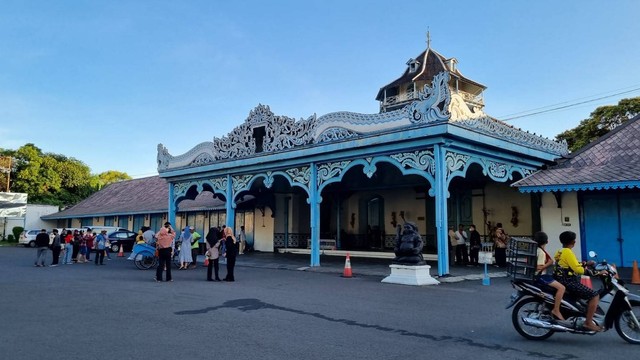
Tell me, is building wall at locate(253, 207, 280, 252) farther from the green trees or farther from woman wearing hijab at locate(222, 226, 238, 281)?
the green trees

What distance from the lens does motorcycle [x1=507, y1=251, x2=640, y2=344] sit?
18.7ft

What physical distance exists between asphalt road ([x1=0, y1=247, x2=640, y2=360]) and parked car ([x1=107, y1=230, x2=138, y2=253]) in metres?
17.2

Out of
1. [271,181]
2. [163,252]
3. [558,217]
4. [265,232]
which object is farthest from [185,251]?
[558,217]

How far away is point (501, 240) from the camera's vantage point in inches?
623

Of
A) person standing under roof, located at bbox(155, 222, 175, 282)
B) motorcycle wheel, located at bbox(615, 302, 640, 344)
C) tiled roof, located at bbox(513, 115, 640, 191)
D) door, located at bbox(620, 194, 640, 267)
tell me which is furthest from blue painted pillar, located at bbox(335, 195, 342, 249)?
Answer: motorcycle wheel, located at bbox(615, 302, 640, 344)

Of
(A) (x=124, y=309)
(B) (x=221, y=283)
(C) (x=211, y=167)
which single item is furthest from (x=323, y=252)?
(A) (x=124, y=309)

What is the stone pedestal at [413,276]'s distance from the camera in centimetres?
1160

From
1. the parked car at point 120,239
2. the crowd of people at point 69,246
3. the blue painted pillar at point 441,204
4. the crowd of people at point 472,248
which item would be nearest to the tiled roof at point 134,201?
the parked car at point 120,239

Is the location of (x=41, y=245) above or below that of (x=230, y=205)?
below

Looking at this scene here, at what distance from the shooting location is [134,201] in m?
36.7

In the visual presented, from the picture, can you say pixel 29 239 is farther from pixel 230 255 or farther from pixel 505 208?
pixel 505 208

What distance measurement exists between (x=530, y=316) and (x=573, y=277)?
2.42ft

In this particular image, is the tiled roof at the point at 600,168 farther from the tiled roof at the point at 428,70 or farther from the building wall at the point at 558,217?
the tiled roof at the point at 428,70

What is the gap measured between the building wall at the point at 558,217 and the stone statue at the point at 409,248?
6.05 meters
